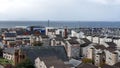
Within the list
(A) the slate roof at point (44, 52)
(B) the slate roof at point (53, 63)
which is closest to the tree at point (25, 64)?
(B) the slate roof at point (53, 63)

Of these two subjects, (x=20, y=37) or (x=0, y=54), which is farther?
(x=20, y=37)

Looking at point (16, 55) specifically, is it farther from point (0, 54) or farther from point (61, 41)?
point (61, 41)

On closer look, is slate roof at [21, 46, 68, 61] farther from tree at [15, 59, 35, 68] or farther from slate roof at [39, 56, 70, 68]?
slate roof at [39, 56, 70, 68]

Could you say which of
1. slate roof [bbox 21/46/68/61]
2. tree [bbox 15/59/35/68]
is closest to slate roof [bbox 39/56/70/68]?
tree [bbox 15/59/35/68]

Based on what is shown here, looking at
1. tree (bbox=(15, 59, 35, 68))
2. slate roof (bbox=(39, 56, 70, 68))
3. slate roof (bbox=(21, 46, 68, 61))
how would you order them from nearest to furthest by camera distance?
slate roof (bbox=(39, 56, 70, 68))
tree (bbox=(15, 59, 35, 68))
slate roof (bbox=(21, 46, 68, 61))

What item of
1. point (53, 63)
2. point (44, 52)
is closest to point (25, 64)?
point (53, 63)

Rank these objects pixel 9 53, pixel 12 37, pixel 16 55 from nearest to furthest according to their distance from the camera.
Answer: pixel 16 55, pixel 9 53, pixel 12 37

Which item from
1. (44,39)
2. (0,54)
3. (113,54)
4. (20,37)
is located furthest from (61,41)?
(20,37)

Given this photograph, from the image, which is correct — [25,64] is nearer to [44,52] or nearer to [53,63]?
[53,63]
